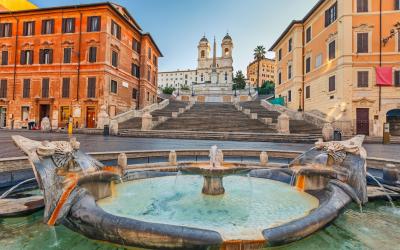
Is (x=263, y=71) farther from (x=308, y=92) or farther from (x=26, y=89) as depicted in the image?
(x=26, y=89)

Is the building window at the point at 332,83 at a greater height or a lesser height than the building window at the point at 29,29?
lesser

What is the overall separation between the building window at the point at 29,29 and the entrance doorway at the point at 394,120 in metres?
43.5

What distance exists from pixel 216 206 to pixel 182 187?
1.77m

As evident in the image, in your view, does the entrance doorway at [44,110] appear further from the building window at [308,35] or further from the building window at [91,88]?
the building window at [308,35]

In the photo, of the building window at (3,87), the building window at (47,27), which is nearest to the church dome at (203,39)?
the building window at (47,27)

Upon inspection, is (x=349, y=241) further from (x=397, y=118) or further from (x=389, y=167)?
(x=397, y=118)

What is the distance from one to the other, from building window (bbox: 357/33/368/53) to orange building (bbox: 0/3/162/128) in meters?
28.4

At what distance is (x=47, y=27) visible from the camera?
31.9 metres

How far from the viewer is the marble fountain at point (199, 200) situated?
3.24 meters

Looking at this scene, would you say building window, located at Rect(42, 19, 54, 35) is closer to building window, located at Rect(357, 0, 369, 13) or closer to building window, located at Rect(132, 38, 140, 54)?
building window, located at Rect(132, 38, 140, 54)

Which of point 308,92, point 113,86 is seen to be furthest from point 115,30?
point 308,92

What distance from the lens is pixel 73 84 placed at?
30.8 m

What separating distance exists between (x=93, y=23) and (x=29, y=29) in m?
9.54

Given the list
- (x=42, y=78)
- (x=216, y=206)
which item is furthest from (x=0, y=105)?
(x=216, y=206)
